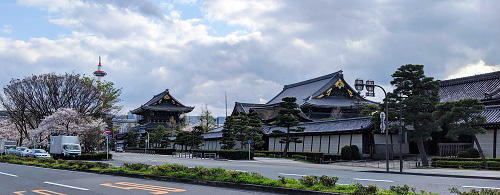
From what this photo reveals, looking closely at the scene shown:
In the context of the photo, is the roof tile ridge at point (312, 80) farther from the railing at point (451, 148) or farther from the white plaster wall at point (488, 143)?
the white plaster wall at point (488, 143)

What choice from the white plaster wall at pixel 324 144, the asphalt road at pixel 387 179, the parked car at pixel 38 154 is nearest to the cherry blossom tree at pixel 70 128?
the parked car at pixel 38 154

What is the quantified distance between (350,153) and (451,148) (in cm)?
836

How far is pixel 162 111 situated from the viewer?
8256 centimetres

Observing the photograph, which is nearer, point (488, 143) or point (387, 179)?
point (387, 179)

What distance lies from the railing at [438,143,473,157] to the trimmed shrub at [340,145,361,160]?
6969 mm

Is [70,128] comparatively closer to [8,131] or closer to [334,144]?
[8,131]

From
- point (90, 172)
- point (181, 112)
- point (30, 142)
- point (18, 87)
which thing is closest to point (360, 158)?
point (90, 172)

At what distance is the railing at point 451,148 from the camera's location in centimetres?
3534

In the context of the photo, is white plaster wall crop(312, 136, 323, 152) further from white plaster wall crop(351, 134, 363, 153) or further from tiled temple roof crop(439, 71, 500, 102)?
tiled temple roof crop(439, 71, 500, 102)

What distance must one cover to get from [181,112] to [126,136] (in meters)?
11.3

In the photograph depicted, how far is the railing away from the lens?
3534 cm

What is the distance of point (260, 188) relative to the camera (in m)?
13.8

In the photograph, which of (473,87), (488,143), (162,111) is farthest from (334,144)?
(162,111)

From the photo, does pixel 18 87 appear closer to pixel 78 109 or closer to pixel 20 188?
pixel 78 109
